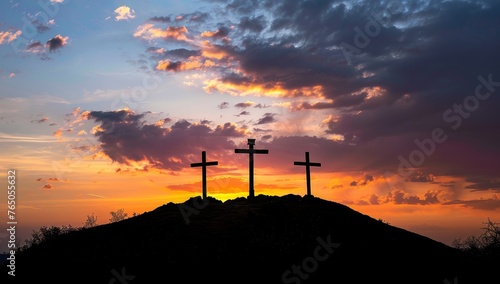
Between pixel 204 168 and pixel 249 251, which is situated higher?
pixel 204 168

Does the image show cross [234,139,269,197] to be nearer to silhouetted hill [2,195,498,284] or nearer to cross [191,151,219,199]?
cross [191,151,219,199]

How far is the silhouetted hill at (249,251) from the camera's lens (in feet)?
80.5

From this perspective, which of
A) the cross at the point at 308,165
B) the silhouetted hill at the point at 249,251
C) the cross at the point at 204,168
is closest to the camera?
the silhouetted hill at the point at 249,251

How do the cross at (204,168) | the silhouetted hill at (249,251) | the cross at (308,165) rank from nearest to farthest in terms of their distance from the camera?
1. the silhouetted hill at (249,251)
2. the cross at (204,168)
3. the cross at (308,165)

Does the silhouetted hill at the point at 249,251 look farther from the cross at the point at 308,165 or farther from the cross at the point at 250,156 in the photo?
the cross at the point at 308,165

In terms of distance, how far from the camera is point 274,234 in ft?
94.6

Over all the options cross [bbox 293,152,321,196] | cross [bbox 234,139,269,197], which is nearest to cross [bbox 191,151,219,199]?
cross [bbox 234,139,269,197]

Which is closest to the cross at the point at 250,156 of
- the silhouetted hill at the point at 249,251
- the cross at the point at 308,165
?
the silhouetted hill at the point at 249,251

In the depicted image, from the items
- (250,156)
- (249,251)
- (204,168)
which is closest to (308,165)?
(250,156)

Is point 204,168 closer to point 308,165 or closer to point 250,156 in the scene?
point 250,156

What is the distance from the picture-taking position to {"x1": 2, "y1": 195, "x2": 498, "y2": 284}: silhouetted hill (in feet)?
80.5

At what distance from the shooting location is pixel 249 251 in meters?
Result: 26.1

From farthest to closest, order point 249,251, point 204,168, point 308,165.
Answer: point 308,165 → point 204,168 → point 249,251

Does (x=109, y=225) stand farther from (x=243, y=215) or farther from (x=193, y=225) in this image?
(x=243, y=215)
